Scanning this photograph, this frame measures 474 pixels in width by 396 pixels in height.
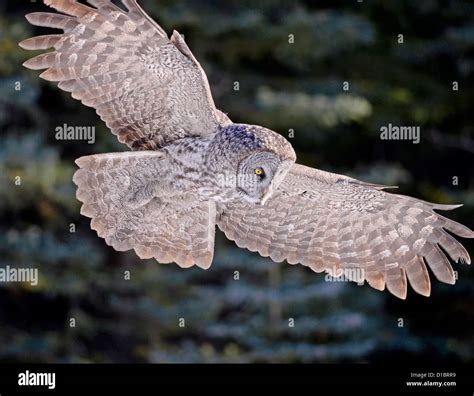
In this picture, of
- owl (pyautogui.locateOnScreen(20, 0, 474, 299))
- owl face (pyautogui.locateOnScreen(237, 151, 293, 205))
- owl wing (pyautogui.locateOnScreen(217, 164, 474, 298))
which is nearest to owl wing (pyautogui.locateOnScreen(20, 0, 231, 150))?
owl (pyautogui.locateOnScreen(20, 0, 474, 299))

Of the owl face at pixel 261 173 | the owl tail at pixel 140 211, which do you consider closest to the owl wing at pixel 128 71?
the owl tail at pixel 140 211

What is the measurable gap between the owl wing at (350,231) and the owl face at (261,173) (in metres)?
0.28

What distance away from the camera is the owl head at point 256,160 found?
173 inches

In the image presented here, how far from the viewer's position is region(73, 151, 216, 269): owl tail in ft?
15.6

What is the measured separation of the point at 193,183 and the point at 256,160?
37 cm

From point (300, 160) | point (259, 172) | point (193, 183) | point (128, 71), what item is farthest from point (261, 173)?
point (300, 160)

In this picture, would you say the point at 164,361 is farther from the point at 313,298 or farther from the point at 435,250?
the point at 435,250

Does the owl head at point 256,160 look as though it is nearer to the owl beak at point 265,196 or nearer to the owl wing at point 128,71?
the owl beak at point 265,196

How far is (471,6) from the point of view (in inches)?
373

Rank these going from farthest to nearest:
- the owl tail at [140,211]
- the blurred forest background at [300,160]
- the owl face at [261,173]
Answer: the blurred forest background at [300,160] < the owl tail at [140,211] < the owl face at [261,173]

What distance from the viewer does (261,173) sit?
4.40m

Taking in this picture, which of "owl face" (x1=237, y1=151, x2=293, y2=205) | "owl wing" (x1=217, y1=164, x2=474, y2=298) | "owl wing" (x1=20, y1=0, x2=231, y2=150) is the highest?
"owl wing" (x1=20, y1=0, x2=231, y2=150)

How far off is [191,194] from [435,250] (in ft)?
3.38

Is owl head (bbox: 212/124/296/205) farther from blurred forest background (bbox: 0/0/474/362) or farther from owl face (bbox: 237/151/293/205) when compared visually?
blurred forest background (bbox: 0/0/474/362)
